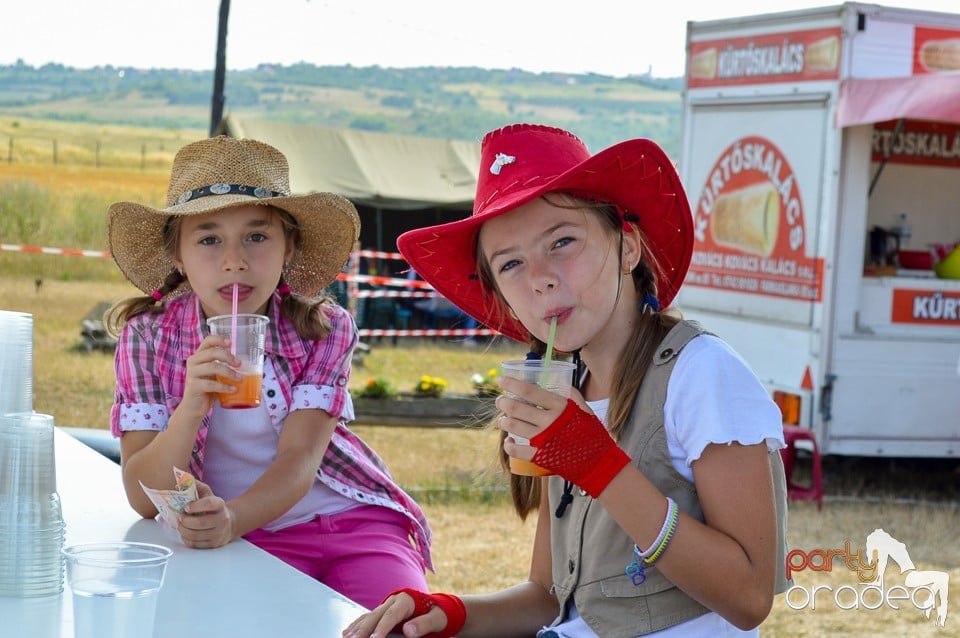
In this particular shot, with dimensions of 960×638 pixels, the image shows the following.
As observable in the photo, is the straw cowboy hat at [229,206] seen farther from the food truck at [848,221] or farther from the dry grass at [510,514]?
the food truck at [848,221]

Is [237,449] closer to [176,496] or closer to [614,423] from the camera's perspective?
[176,496]

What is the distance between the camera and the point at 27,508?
2.01m

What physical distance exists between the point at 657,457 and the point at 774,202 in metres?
5.71

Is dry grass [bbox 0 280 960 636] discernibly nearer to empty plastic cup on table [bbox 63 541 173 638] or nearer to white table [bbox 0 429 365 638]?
white table [bbox 0 429 365 638]

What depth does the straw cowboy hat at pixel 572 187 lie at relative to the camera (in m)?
2.16

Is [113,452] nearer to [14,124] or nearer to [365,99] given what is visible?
[14,124]

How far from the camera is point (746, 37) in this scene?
7.73 metres

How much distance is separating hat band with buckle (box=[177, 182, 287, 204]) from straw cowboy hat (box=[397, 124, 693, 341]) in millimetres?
578

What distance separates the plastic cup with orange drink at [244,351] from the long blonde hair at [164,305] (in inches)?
19.0

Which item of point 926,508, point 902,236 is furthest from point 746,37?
point 926,508

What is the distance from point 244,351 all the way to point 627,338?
0.85 metres

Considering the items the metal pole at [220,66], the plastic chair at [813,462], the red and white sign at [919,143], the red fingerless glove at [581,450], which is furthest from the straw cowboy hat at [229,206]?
the metal pole at [220,66]

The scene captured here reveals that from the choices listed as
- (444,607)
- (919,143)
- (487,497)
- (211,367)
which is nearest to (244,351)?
(211,367)

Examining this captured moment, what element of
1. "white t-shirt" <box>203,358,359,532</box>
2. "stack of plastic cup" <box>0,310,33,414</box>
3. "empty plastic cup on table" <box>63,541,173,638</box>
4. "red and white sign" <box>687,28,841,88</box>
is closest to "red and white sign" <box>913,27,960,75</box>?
"red and white sign" <box>687,28,841,88</box>
